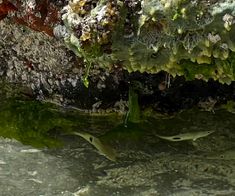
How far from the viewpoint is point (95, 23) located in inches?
114

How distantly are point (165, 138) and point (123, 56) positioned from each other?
0.78m

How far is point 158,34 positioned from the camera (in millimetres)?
2936

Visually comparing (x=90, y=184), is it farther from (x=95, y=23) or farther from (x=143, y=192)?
(x=95, y=23)

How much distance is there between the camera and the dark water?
10.6ft

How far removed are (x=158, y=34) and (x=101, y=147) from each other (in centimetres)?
97

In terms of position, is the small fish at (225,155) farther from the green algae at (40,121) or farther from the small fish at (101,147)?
the green algae at (40,121)

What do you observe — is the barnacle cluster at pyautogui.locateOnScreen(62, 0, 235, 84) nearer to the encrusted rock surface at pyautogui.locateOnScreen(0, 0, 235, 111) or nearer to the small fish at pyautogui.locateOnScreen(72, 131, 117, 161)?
the encrusted rock surface at pyautogui.locateOnScreen(0, 0, 235, 111)

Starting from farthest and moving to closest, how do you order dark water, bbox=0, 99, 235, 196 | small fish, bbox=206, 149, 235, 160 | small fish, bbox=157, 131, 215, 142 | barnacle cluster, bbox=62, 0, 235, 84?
small fish, bbox=157, 131, 215, 142, small fish, bbox=206, 149, 235, 160, dark water, bbox=0, 99, 235, 196, barnacle cluster, bbox=62, 0, 235, 84

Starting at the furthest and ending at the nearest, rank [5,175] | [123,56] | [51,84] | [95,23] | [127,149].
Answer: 1. [51,84]
2. [127,149]
3. [5,175]
4. [123,56]
5. [95,23]

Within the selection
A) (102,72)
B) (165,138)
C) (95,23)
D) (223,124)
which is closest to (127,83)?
(102,72)

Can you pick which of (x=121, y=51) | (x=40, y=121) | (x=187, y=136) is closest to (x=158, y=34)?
(x=121, y=51)

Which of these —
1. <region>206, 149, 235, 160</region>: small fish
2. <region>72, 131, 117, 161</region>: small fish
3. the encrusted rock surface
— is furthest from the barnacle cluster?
<region>72, 131, 117, 161</region>: small fish

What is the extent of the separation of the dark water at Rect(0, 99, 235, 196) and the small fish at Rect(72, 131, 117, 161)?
24mm

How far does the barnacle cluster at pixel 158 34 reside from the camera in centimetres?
275
